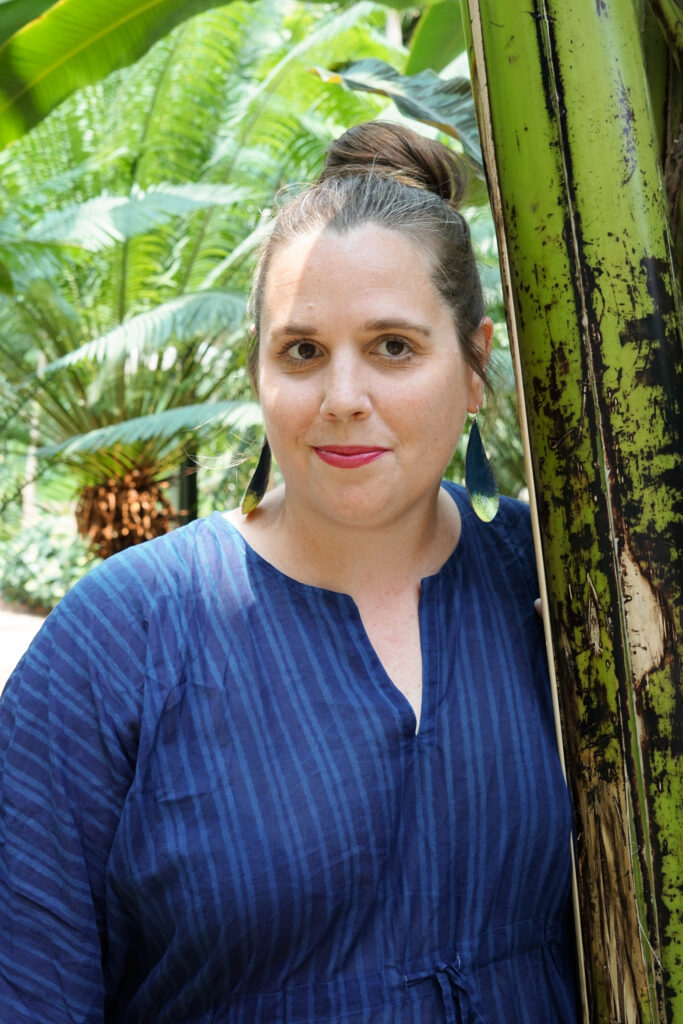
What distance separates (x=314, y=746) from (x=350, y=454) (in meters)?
0.30

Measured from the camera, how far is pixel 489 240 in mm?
5035

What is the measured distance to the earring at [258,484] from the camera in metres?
1.26

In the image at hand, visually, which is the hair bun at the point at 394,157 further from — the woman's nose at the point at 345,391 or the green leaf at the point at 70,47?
the green leaf at the point at 70,47

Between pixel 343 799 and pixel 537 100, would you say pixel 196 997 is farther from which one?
pixel 537 100

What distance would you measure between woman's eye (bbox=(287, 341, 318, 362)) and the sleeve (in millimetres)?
360

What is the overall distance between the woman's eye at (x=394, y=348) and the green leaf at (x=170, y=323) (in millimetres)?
3713

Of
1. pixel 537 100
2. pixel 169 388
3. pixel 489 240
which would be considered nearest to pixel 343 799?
pixel 537 100

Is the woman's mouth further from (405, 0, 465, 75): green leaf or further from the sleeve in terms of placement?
(405, 0, 465, 75): green leaf

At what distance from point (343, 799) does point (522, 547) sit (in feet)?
1.36

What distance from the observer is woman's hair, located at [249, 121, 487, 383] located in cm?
A: 115

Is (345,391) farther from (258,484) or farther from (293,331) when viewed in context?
(258,484)

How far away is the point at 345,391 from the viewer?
3.44ft

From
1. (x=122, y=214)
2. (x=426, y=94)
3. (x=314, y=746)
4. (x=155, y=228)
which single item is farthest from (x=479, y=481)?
(x=155, y=228)

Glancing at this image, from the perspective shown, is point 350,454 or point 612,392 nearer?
point 612,392
